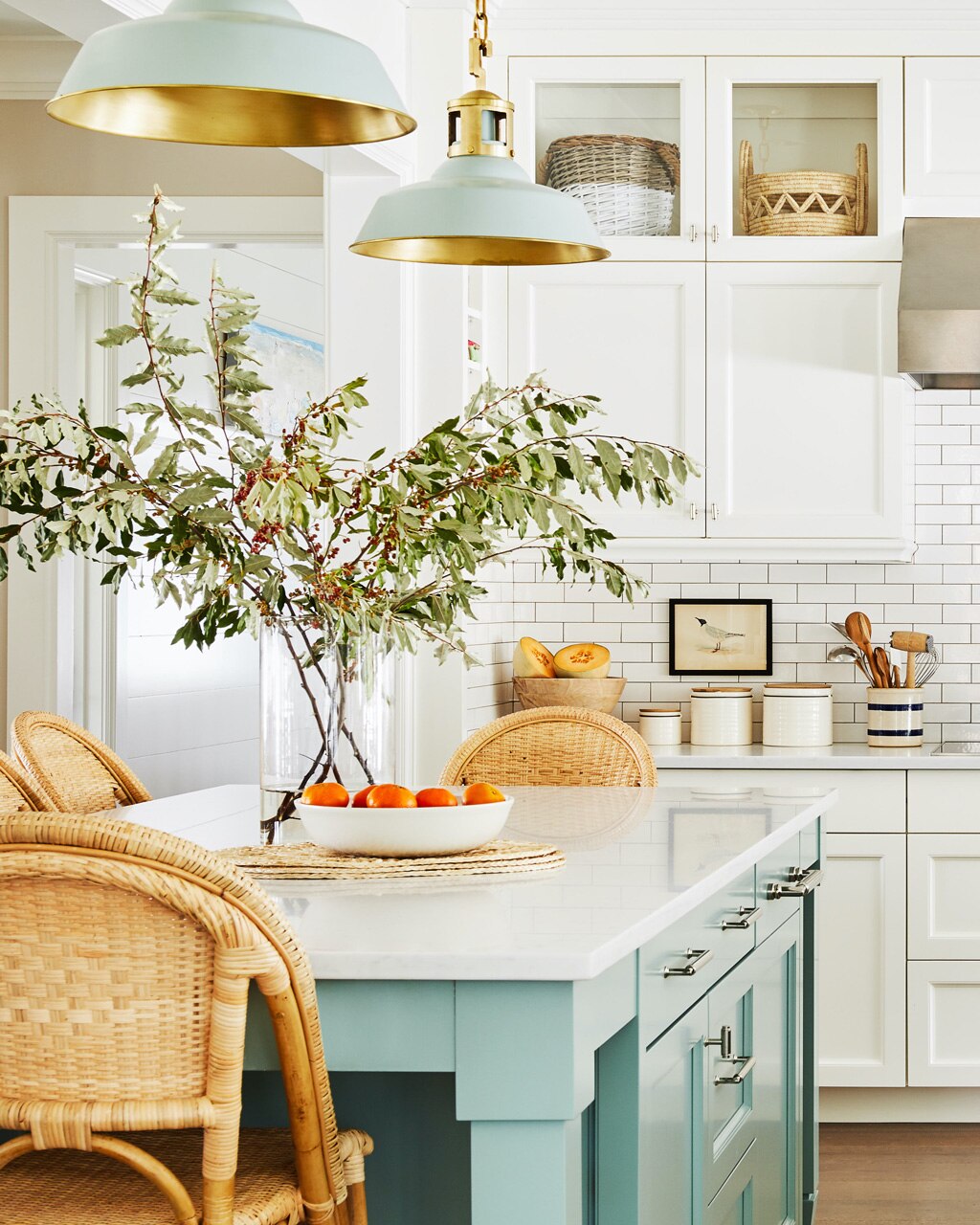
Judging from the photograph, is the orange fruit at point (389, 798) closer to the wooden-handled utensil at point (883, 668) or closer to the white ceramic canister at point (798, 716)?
the white ceramic canister at point (798, 716)

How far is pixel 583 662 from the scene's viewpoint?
433cm

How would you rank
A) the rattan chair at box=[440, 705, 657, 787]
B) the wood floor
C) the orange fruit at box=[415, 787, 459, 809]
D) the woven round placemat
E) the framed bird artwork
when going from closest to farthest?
the woven round placemat
the orange fruit at box=[415, 787, 459, 809]
the rattan chair at box=[440, 705, 657, 787]
the wood floor
the framed bird artwork

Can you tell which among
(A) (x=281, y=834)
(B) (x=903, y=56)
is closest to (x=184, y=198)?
(B) (x=903, y=56)

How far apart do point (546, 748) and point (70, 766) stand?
3.04 feet

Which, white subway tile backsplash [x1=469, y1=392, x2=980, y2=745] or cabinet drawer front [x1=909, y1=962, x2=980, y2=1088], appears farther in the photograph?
white subway tile backsplash [x1=469, y1=392, x2=980, y2=745]

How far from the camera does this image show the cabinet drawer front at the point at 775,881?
248 cm

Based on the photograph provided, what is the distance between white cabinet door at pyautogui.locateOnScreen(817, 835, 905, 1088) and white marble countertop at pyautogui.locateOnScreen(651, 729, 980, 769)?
0.20 meters

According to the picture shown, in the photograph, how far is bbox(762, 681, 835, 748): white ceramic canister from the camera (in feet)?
14.2

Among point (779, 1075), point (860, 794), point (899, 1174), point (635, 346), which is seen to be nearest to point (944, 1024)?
point (899, 1174)

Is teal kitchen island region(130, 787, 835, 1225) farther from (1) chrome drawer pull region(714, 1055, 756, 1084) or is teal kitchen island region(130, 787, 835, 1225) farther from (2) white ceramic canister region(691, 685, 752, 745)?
(2) white ceramic canister region(691, 685, 752, 745)

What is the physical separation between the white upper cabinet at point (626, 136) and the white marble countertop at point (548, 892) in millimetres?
1990

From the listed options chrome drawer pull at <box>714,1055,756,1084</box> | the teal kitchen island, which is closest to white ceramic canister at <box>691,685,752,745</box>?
the teal kitchen island

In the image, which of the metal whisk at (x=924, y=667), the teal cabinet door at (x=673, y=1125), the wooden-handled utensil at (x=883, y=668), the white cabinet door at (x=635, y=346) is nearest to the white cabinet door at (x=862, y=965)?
the wooden-handled utensil at (x=883, y=668)

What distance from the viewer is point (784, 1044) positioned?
2805 millimetres
